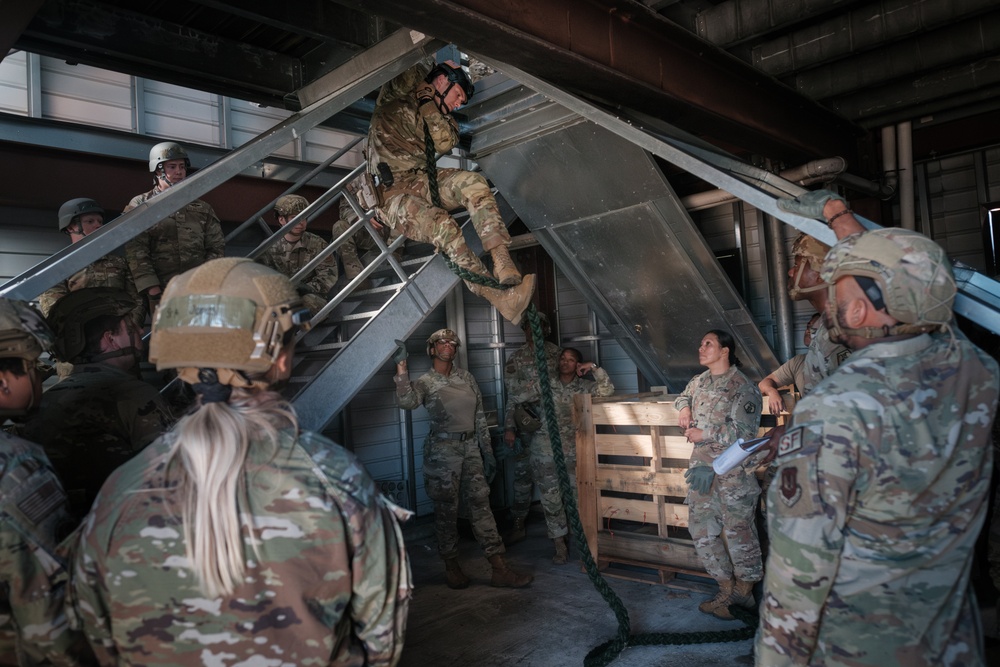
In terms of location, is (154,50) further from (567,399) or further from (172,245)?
(567,399)

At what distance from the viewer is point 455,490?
627 cm

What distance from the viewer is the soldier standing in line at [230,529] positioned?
1687 mm

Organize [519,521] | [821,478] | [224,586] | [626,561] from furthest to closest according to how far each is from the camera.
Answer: [519,521] → [626,561] → [821,478] → [224,586]

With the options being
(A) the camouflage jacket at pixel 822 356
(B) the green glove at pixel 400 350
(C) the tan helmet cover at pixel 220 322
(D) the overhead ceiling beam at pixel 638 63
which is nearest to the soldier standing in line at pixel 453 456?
(B) the green glove at pixel 400 350

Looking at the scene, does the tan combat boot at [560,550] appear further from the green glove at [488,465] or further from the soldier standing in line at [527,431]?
the green glove at [488,465]

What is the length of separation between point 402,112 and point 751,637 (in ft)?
14.1

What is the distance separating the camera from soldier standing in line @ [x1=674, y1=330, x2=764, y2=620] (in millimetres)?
5008

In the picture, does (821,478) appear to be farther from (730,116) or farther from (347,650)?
(730,116)

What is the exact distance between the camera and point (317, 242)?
6.66 m

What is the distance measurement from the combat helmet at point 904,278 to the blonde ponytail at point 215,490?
1.94m

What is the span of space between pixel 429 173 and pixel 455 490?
3.16 m

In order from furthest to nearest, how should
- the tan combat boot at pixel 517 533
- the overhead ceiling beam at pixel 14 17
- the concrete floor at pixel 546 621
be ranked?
the tan combat boot at pixel 517 533 → the concrete floor at pixel 546 621 → the overhead ceiling beam at pixel 14 17

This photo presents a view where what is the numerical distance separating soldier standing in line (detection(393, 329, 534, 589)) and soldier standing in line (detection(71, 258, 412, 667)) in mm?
4077

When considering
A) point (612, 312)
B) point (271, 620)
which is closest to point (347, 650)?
point (271, 620)
